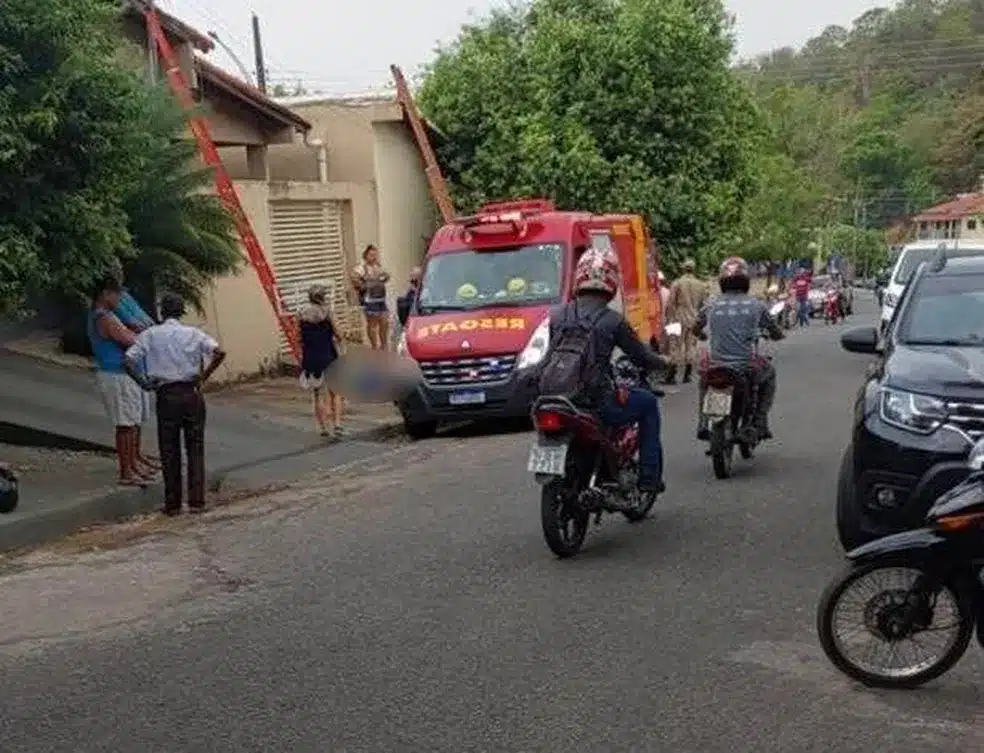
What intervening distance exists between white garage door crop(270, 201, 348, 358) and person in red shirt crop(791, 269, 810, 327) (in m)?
25.8

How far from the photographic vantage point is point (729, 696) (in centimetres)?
589

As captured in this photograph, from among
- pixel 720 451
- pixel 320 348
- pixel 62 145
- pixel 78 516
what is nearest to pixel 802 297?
pixel 320 348

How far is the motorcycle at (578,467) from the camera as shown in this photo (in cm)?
848

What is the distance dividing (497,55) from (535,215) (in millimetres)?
13575

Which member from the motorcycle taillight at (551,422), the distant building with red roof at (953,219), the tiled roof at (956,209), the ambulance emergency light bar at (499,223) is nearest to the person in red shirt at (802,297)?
the ambulance emergency light bar at (499,223)

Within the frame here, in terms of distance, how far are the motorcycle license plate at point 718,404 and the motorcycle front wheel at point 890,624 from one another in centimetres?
493

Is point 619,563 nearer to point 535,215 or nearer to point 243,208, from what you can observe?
point 535,215

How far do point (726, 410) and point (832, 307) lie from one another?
4315cm

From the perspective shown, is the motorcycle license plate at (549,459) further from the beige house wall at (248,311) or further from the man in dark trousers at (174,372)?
the beige house wall at (248,311)

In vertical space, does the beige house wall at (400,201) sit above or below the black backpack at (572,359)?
above

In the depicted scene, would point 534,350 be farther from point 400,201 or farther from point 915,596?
point 400,201

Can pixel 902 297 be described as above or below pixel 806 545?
above

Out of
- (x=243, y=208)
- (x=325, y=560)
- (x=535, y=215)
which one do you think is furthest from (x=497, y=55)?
(x=325, y=560)

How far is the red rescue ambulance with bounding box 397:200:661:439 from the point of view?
15.7 meters
